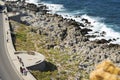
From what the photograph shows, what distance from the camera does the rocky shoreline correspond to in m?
72.0

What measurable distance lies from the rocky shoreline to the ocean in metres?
3.53

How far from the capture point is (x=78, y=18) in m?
Answer: 113

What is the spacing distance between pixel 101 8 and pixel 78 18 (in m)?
15.2

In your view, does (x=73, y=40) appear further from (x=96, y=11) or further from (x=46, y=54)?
(x=96, y=11)

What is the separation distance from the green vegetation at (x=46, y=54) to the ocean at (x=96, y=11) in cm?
1945

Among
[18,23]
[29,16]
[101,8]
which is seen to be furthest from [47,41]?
[101,8]

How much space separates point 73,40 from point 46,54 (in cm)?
1426

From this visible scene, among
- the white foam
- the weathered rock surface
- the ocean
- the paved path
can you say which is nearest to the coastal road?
the paved path

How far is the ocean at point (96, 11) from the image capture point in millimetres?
101363

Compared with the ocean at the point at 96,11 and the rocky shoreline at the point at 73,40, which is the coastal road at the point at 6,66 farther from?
the ocean at the point at 96,11

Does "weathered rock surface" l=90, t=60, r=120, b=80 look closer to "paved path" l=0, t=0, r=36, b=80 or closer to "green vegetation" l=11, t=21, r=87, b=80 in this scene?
"paved path" l=0, t=0, r=36, b=80

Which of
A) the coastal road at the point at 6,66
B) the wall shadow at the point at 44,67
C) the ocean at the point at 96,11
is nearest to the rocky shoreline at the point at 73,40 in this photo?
the ocean at the point at 96,11

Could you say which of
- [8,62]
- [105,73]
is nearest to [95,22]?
[8,62]

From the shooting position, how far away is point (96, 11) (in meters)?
121
